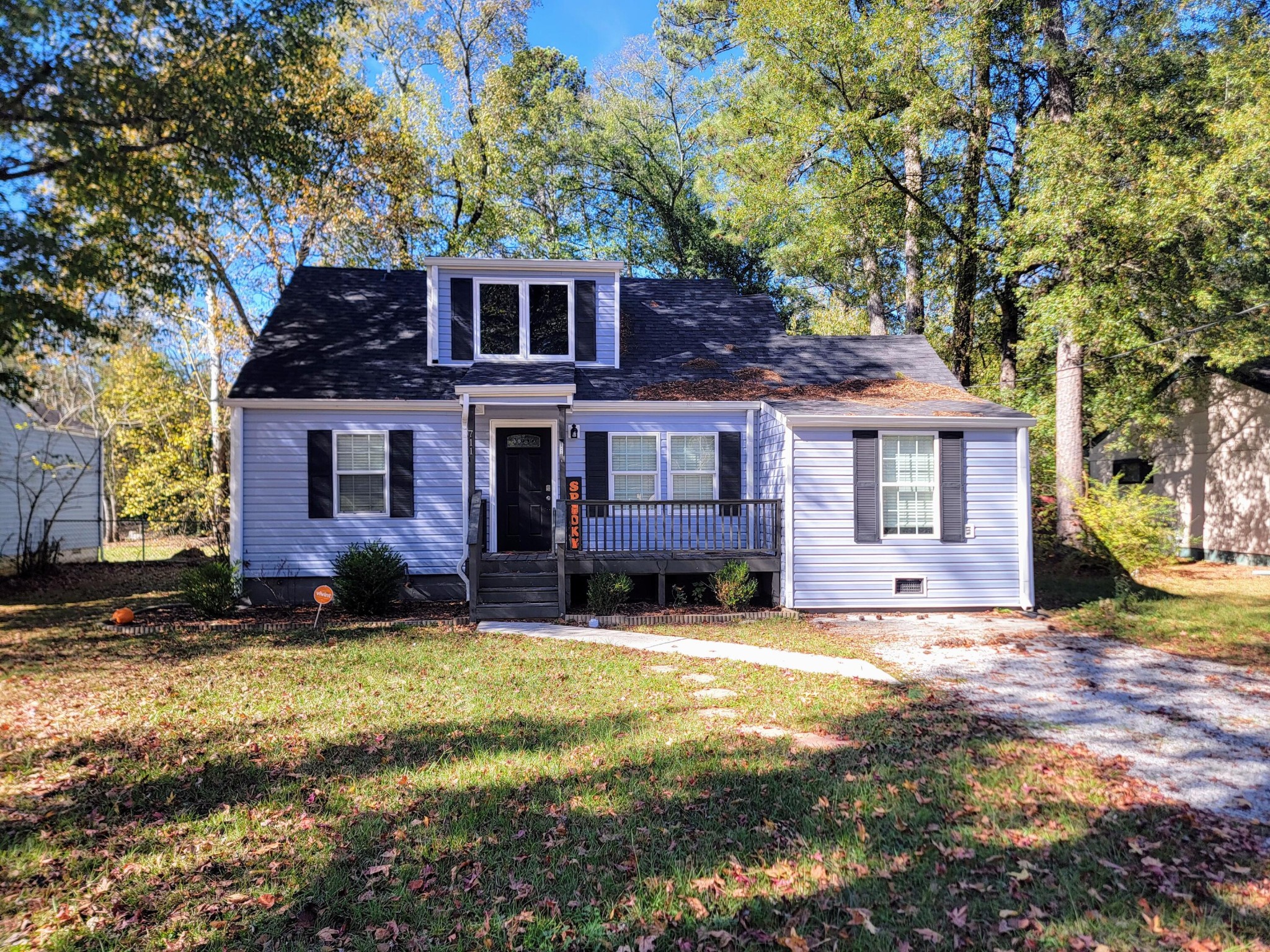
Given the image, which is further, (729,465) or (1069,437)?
(1069,437)

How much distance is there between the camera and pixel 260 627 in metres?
9.55

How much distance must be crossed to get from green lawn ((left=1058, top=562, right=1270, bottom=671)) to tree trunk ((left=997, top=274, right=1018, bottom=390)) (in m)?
5.78

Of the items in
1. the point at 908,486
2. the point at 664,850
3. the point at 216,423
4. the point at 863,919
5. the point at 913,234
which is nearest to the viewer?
the point at 863,919

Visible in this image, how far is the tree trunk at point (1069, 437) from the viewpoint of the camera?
14.4m

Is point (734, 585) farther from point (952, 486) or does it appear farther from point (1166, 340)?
point (1166, 340)

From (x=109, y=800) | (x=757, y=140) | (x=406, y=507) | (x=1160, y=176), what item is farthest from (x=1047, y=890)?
(x=757, y=140)

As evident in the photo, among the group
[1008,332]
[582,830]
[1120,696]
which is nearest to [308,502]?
[582,830]

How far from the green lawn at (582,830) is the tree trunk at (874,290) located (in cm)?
1603

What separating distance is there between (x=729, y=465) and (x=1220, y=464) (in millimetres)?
12616

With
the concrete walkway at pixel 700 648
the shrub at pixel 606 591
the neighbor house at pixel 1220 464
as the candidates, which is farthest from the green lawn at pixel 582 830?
the neighbor house at pixel 1220 464

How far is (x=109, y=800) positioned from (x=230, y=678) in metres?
2.79

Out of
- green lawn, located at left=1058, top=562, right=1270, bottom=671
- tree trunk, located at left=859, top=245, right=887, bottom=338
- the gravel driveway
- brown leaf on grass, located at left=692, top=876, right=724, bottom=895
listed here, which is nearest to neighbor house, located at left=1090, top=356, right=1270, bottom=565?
green lawn, located at left=1058, top=562, right=1270, bottom=671

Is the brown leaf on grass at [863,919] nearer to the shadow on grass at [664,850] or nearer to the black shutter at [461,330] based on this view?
the shadow on grass at [664,850]

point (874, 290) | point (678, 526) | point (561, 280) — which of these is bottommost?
point (678, 526)
